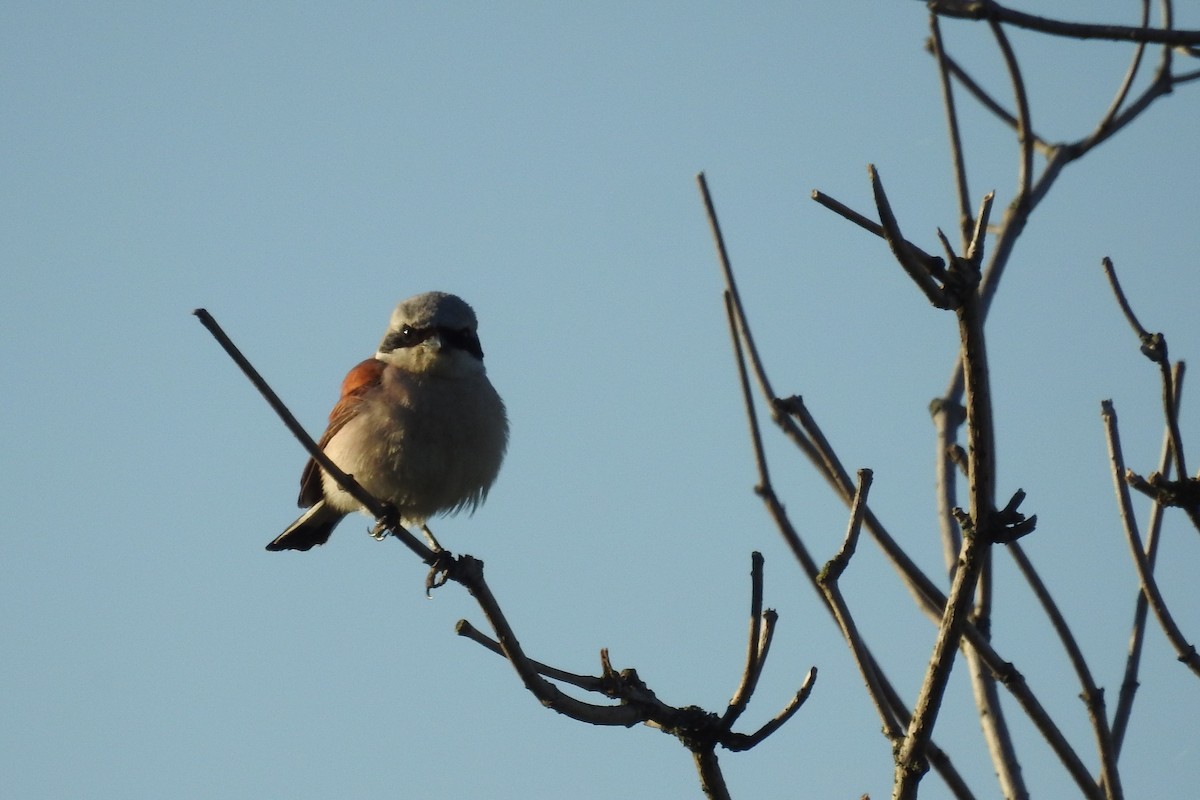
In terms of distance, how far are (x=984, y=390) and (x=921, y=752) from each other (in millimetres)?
897

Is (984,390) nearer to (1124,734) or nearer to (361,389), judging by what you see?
(1124,734)

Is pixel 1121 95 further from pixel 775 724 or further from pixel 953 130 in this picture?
pixel 775 724

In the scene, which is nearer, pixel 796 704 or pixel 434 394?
pixel 796 704

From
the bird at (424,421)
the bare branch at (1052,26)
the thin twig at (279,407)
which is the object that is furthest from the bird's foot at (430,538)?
the bare branch at (1052,26)

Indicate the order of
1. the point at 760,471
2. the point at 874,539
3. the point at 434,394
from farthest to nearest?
1. the point at 434,394
2. the point at 760,471
3. the point at 874,539

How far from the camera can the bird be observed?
20.9 feet

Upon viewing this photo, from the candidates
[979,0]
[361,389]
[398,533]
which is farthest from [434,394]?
[979,0]

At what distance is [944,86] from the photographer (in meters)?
4.54

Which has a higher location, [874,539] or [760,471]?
[760,471]

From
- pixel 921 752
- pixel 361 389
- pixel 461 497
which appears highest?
pixel 361 389

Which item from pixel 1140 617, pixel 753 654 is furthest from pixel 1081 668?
pixel 753 654

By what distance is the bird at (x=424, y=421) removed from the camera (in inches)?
251

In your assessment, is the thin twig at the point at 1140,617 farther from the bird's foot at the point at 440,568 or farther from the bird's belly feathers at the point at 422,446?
the bird's belly feathers at the point at 422,446

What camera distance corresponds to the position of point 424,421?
639 cm
